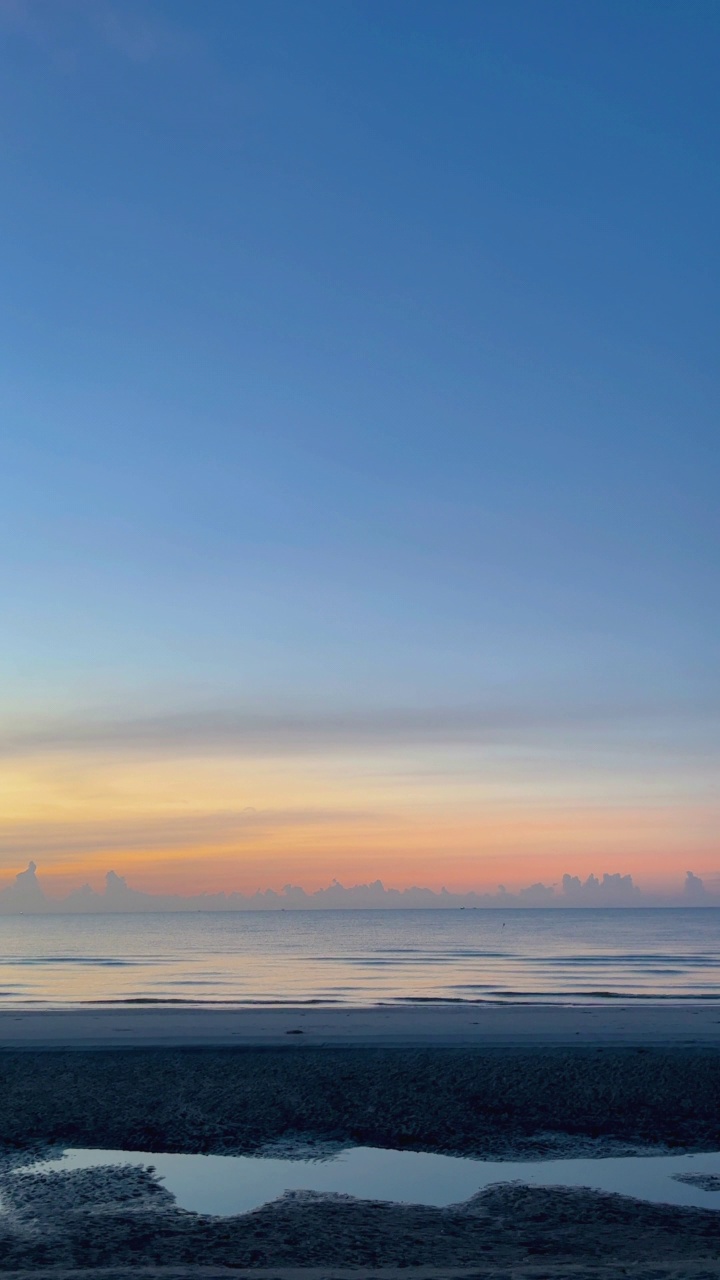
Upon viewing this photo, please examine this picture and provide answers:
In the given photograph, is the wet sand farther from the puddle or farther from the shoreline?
the puddle

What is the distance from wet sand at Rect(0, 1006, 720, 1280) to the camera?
8.95m

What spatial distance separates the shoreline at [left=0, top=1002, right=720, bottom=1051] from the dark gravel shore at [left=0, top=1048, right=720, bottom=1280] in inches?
84.8

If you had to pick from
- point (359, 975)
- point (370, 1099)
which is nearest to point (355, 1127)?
point (370, 1099)

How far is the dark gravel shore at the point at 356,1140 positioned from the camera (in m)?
8.88

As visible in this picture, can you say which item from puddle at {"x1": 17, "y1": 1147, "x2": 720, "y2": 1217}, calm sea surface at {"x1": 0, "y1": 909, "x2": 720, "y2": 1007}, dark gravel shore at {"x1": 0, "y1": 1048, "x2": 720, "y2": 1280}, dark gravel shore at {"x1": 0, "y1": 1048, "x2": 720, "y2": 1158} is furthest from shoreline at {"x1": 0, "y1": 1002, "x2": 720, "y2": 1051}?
puddle at {"x1": 17, "y1": 1147, "x2": 720, "y2": 1217}

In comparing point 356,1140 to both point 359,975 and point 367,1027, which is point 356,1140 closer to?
point 367,1027

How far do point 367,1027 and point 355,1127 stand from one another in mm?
12124

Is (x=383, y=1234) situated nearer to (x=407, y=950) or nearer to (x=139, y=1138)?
(x=139, y=1138)

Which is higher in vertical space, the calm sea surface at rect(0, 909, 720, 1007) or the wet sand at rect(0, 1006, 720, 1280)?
the wet sand at rect(0, 1006, 720, 1280)

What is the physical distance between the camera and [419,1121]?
15.2 m

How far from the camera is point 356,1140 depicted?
1438 centimetres

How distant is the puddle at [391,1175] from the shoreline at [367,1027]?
295 inches

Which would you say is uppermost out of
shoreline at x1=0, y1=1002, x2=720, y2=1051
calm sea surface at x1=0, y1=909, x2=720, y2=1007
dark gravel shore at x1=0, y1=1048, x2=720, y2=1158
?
dark gravel shore at x1=0, y1=1048, x2=720, y2=1158

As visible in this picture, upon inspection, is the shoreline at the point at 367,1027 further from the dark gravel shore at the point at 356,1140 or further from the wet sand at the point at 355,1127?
the dark gravel shore at the point at 356,1140
